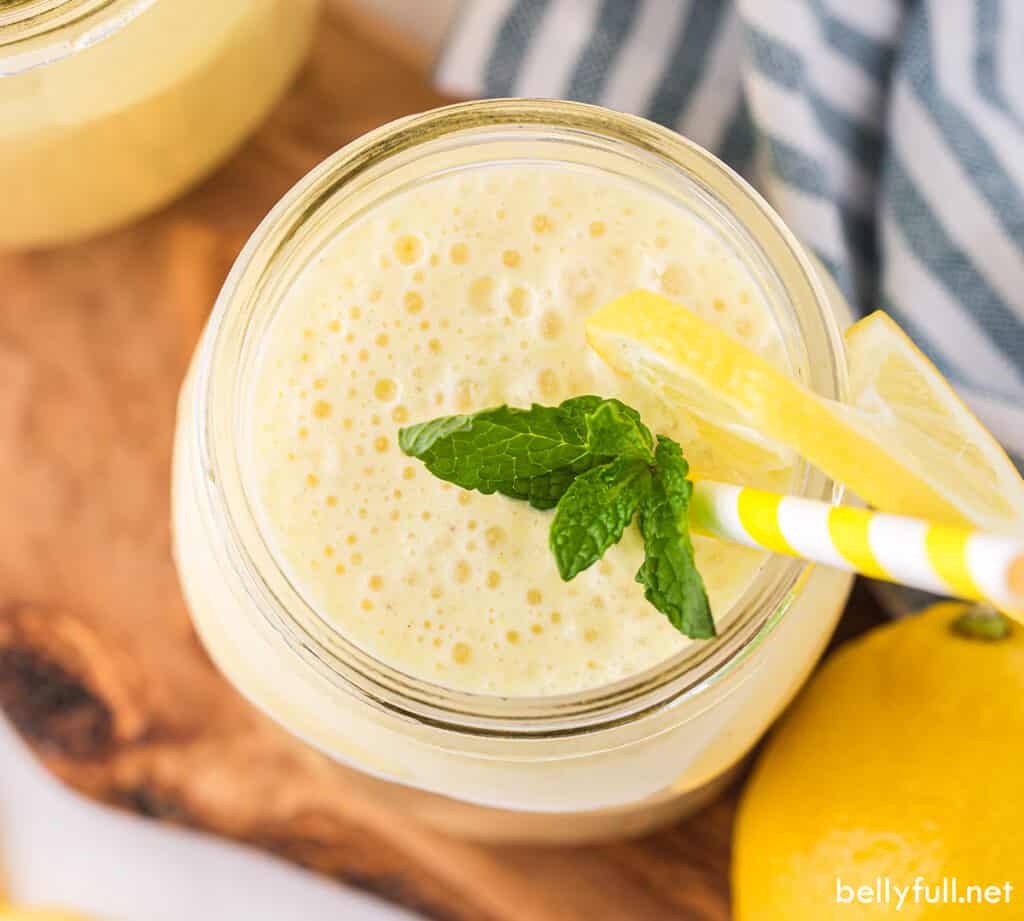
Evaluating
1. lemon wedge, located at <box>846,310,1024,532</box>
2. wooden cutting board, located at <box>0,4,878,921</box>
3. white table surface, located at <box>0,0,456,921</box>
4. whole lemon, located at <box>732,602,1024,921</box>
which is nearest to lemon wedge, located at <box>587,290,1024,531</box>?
lemon wedge, located at <box>846,310,1024,532</box>

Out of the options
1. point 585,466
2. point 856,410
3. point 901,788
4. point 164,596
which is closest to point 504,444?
point 585,466

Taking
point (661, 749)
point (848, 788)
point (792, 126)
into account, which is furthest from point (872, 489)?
point (792, 126)

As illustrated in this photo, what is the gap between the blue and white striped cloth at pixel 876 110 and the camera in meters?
0.98

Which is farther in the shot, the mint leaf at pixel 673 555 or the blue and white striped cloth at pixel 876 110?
the blue and white striped cloth at pixel 876 110

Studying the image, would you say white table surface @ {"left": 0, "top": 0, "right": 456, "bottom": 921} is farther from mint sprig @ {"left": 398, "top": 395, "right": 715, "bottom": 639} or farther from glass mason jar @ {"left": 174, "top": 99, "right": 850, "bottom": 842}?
mint sprig @ {"left": 398, "top": 395, "right": 715, "bottom": 639}

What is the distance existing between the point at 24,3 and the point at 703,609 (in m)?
0.58

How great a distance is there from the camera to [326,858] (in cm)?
105

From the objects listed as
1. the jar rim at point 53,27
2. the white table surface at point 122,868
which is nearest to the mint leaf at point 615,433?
the jar rim at point 53,27

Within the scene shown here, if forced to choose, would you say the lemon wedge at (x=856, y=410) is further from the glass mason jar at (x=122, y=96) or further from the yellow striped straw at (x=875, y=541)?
the glass mason jar at (x=122, y=96)

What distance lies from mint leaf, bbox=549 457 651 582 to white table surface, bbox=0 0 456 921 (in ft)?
1.72

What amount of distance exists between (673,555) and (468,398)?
17cm

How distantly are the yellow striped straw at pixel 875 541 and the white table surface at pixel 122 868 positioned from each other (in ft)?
1.95

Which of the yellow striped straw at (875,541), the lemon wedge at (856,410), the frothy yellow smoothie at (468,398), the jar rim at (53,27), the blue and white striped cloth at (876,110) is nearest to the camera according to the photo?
the yellow striped straw at (875,541)

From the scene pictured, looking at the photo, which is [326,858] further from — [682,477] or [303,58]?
[303,58]
